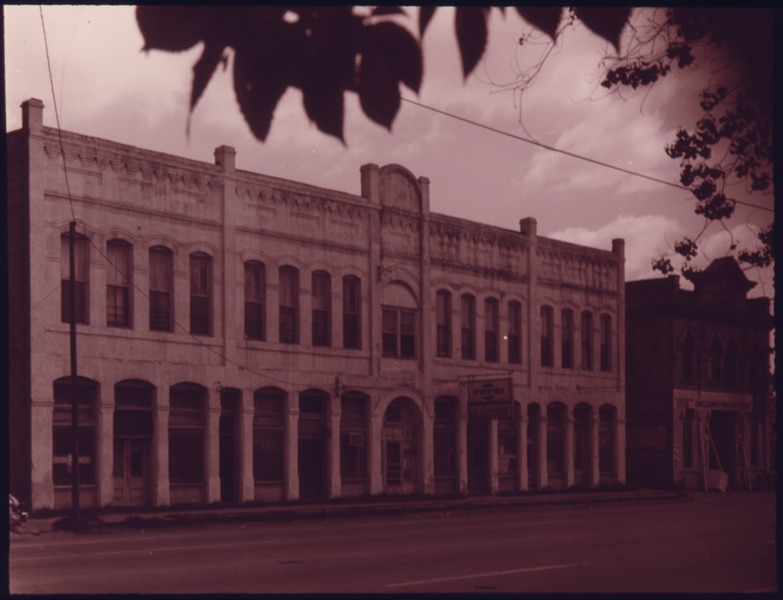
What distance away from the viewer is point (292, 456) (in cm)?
3244

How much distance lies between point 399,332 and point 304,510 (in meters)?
9.37

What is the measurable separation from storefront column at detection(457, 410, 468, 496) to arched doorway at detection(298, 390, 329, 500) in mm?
5441

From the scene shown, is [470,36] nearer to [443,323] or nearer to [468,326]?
[443,323]

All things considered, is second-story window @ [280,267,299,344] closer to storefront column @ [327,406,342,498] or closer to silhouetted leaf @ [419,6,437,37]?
storefront column @ [327,406,342,498]

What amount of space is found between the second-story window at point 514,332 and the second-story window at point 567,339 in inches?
78.7

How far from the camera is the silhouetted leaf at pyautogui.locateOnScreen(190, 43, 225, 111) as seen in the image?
13.5 feet

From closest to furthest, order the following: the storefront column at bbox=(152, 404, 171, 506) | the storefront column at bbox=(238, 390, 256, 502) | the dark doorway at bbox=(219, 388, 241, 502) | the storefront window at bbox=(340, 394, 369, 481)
Result: the storefront column at bbox=(152, 404, 171, 506), the storefront column at bbox=(238, 390, 256, 502), the dark doorway at bbox=(219, 388, 241, 502), the storefront window at bbox=(340, 394, 369, 481)

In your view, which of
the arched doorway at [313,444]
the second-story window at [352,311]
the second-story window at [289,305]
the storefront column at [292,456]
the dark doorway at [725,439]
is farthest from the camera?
the dark doorway at [725,439]

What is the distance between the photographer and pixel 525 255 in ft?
131

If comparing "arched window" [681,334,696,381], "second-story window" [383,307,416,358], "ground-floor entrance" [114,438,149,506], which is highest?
"second-story window" [383,307,416,358]

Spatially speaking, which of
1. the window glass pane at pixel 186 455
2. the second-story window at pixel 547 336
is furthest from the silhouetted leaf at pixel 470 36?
the second-story window at pixel 547 336

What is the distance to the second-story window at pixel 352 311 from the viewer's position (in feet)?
113

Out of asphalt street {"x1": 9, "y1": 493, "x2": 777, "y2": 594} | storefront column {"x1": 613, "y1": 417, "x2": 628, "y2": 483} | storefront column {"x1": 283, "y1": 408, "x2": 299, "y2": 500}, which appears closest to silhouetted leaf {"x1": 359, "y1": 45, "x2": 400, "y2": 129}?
asphalt street {"x1": 9, "y1": 493, "x2": 777, "y2": 594}

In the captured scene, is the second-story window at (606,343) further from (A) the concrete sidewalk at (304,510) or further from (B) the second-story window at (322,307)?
(B) the second-story window at (322,307)
